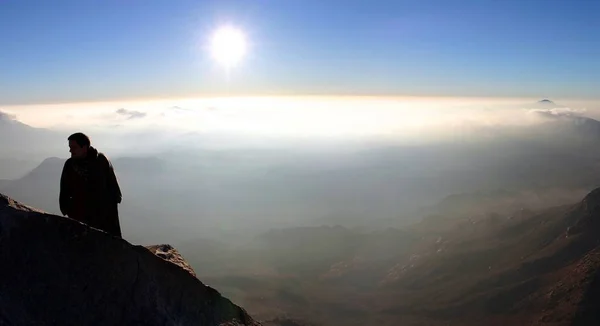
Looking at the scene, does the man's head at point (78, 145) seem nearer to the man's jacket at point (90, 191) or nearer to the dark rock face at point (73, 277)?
the man's jacket at point (90, 191)

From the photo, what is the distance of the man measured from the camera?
34.7ft

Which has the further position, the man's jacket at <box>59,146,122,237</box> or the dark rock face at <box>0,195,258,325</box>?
the man's jacket at <box>59,146,122,237</box>

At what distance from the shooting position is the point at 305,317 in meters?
141

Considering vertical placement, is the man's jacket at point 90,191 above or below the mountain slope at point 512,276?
above

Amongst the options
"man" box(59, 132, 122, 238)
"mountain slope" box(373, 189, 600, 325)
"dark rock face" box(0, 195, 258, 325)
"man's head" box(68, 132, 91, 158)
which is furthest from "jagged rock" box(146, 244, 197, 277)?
"mountain slope" box(373, 189, 600, 325)

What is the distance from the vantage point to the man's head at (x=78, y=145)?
1036 cm

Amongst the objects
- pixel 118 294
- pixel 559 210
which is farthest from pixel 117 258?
pixel 559 210

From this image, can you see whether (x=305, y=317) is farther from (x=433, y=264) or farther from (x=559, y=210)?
(x=559, y=210)

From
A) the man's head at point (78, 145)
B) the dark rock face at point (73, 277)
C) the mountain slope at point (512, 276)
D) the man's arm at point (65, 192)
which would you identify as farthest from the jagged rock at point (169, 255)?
the mountain slope at point (512, 276)

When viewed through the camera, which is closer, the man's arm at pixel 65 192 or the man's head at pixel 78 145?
the man's head at pixel 78 145

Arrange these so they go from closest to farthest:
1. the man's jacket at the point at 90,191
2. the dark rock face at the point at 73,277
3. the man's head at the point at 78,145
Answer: the dark rock face at the point at 73,277
the man's head at the point at 78,145
the man's jacket at the point at 90,191

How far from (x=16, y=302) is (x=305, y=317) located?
461ft

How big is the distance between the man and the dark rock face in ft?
2.93

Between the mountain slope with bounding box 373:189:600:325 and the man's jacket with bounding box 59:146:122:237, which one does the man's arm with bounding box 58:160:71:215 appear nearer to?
the man's jacket with bounding box 59:146:122:237
